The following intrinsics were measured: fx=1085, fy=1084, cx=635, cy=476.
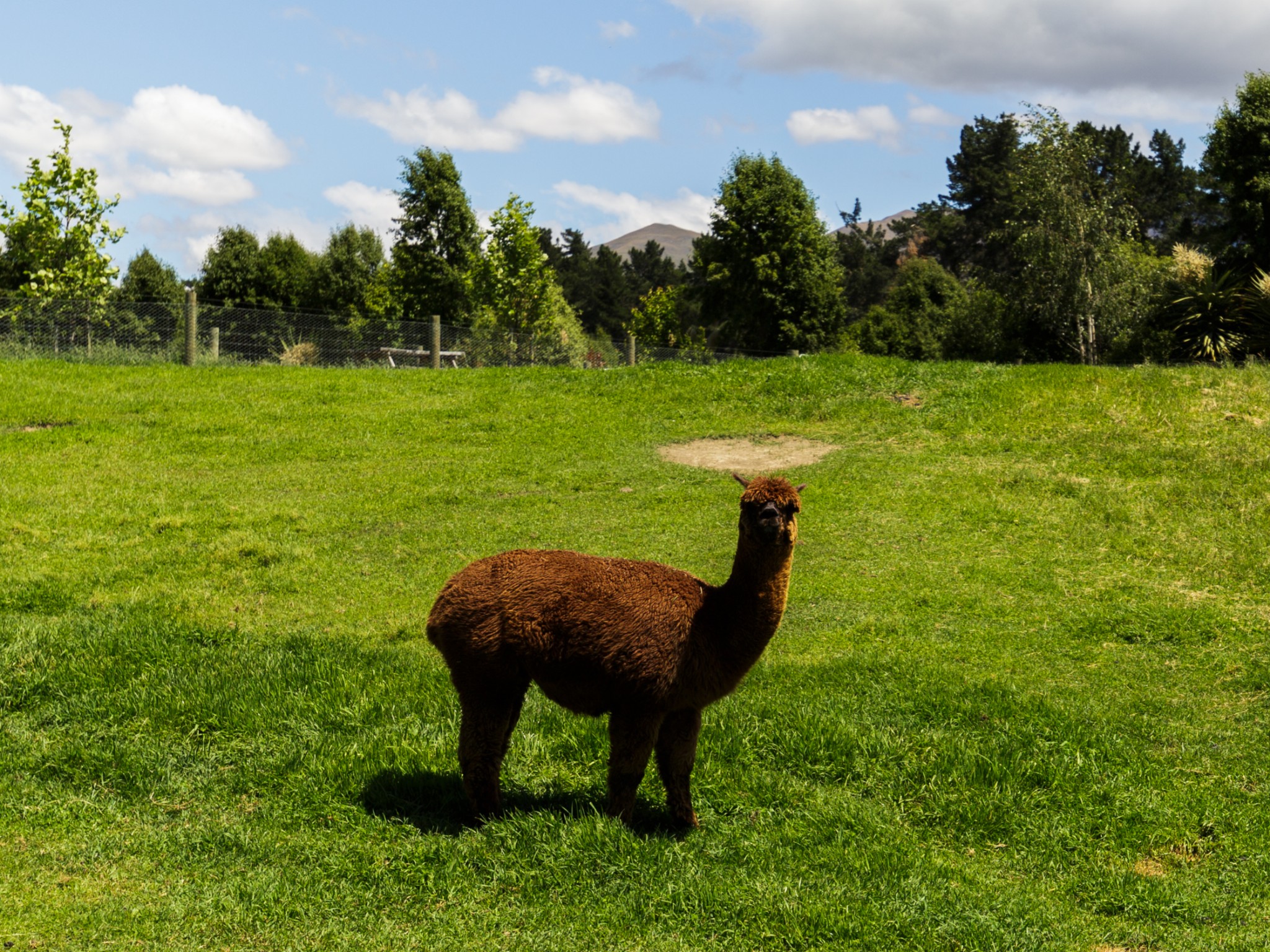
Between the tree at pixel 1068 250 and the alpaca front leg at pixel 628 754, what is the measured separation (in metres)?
27.0

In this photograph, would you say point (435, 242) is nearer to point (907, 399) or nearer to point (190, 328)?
point (190, 328)

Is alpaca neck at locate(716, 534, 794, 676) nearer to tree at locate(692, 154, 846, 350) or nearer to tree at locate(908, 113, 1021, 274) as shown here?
tree at locate(692, 154, 846, 350)

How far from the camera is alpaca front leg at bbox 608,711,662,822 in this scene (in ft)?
16.9

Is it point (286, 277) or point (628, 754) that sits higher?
point (286, 277)

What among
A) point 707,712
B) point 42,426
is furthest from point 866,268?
point 707,712

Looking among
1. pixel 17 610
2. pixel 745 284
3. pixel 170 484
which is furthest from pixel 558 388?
pixel 745 284

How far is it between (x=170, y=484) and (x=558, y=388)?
7547 millimetres

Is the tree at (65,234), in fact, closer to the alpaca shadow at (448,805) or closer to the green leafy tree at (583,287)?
the alpaca shadow at (448,805)

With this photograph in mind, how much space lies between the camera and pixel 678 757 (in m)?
5.46

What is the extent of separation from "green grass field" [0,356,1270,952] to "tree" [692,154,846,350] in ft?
94.1

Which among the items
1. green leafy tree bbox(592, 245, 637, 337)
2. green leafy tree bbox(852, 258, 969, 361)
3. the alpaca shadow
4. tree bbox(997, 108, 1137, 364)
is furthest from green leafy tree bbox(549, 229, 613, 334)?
the alpaca shadow

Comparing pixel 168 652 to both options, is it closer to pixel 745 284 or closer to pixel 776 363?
pixel 776 363

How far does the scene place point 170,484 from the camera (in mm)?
13664

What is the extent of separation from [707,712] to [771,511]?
258cm
